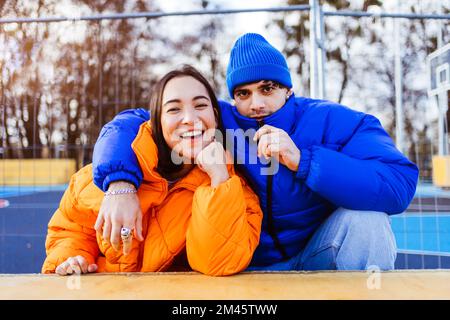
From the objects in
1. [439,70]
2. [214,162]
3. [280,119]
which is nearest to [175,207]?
[214,162]

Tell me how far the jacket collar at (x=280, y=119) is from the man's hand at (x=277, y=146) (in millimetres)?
169

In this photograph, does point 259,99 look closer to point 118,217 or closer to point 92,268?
point 118,217

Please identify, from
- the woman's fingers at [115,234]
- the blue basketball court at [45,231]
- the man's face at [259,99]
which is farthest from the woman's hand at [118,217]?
the blue basketball court at [45,231]

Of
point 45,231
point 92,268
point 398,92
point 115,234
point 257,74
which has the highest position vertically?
point 398,92

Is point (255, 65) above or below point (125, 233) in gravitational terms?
above

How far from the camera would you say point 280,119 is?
4.14ft

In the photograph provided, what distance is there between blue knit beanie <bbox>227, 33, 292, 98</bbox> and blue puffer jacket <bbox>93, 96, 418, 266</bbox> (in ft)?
0.27

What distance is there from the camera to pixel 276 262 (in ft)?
4.34

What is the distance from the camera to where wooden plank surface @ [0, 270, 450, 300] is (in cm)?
84

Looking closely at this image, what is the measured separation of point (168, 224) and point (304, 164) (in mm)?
386

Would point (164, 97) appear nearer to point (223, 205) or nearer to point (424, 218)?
point (223, 205)

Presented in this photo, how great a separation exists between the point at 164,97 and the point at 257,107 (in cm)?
27

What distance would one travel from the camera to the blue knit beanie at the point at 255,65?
4.18 ft
